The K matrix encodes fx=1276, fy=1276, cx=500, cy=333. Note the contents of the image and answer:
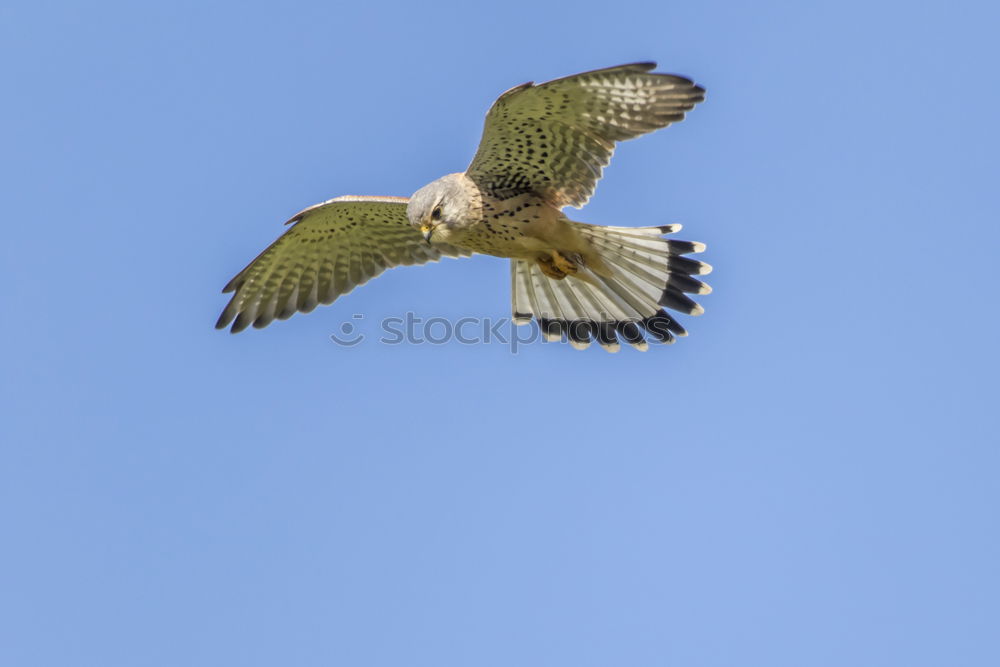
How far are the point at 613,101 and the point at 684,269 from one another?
69.5 inches

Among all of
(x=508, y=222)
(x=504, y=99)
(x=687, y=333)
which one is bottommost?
(x=687, y=333)

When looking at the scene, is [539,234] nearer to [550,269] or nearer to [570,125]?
[550,269]

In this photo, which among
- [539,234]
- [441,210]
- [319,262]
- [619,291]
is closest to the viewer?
[441,210]

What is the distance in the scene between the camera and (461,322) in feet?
34.3

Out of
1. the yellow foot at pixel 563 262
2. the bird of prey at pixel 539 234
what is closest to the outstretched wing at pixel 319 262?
the bird of prey at pixel 539 234

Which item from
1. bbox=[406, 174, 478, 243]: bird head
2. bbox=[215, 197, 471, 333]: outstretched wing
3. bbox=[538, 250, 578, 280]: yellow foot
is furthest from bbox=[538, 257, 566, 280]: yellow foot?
Result: bbox=[215, 197, 471, 333]: outstretched wing

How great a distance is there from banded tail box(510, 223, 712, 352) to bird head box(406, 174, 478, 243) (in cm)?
91

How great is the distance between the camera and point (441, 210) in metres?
8.75

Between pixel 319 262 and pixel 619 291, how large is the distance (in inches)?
97.3

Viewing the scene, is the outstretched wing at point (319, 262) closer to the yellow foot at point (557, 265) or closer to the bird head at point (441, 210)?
the yellow foot at point (557, 265)

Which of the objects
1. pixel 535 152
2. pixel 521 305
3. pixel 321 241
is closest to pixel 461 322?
pixel 521 305

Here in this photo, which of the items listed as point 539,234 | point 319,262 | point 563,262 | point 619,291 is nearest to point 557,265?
point 563,262

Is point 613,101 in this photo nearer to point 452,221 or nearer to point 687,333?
point 452,221

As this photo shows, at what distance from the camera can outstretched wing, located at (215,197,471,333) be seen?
10.2 meters
